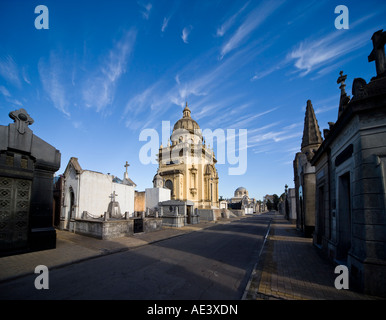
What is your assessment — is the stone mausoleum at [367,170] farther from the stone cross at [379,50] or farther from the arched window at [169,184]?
the arched window at [169,184]

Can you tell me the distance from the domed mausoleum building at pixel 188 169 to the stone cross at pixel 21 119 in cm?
2621

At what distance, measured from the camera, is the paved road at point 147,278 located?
15.3ft

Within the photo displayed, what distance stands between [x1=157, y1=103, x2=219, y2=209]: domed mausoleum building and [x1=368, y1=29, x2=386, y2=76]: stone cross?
30.4 meters

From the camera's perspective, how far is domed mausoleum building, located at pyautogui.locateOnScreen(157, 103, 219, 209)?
35281 millimetres

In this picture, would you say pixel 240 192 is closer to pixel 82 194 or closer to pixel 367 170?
pixel 82 194

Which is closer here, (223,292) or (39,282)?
(223,292)

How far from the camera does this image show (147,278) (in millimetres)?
5695

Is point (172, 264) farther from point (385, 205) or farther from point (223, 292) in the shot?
point (385, 205)

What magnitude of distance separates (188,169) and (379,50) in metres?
31.1

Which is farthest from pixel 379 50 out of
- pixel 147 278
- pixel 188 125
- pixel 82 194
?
pixel 188 125

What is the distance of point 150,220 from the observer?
52.0 feet

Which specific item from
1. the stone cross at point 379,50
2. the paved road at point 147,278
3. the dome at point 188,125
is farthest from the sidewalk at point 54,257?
the dome at point 188,125

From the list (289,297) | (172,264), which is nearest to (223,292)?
(289,297)
